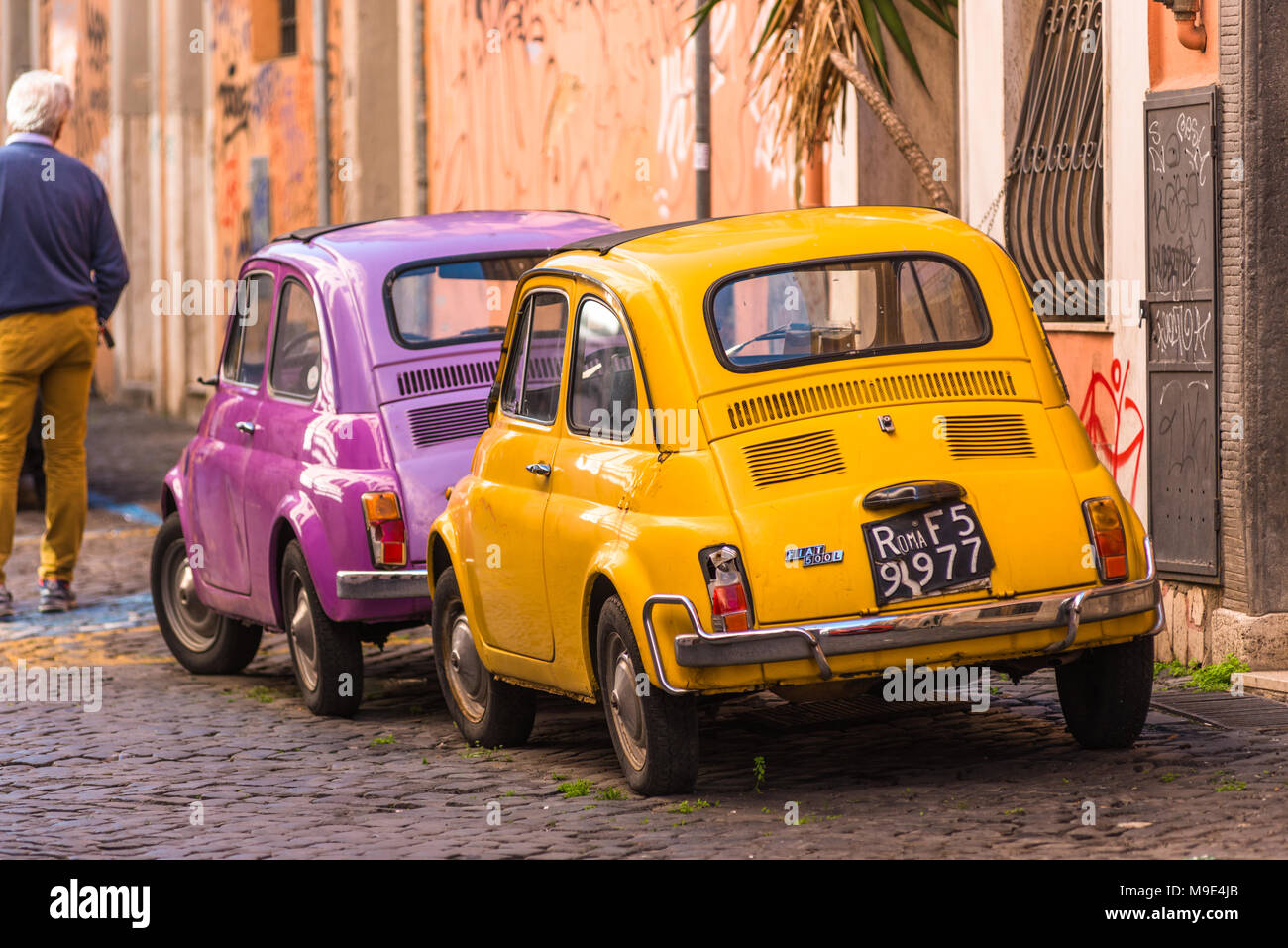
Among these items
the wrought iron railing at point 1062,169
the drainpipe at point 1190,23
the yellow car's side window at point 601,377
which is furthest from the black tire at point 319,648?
the drainpipe at point 1190,23

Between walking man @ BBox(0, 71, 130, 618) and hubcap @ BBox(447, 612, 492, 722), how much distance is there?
435 centimetres

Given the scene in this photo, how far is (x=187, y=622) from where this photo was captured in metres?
10.7

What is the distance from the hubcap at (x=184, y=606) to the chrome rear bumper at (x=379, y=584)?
6.58 feet

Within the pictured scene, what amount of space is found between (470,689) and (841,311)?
7.26 ft

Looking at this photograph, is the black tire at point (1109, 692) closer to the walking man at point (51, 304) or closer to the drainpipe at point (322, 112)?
the walking man at point (51, 304)

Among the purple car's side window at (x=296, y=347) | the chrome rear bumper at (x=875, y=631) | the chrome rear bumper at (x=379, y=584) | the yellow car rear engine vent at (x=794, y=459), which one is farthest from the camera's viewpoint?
the purple car's side window at (x=296, y=347)

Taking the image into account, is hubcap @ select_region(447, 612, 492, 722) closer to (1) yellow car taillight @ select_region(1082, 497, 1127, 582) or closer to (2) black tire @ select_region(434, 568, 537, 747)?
(2) black tire @ select_region(434, 568, 537, 747)

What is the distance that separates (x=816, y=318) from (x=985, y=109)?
4.85m

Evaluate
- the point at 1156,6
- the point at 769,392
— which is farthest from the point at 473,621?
the point at 1156,6

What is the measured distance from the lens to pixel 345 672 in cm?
895

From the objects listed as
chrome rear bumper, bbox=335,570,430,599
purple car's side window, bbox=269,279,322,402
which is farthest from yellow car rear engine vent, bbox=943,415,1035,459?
purple car's side window, bbox=269,279,322,402

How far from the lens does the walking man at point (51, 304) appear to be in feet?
39.6

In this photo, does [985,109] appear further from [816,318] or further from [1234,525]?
[816,318]

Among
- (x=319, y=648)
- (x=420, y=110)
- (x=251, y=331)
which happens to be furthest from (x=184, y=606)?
(x=420, y=110)
